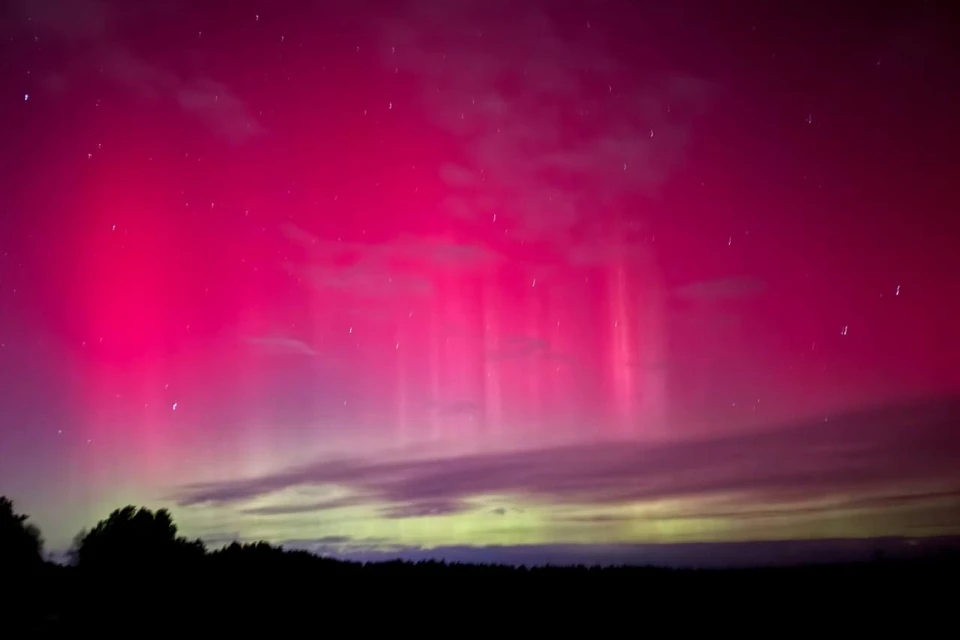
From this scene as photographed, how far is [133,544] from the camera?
201ft

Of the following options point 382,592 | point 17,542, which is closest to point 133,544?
point 17,542

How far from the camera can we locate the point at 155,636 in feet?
120

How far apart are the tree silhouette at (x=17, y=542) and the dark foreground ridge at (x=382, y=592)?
117mm

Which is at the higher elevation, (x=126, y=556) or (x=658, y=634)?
(x=126, y=556)

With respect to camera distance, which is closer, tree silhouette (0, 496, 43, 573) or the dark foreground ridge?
the dark foreground ridge

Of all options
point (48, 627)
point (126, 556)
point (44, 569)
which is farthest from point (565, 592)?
point (44, 569)

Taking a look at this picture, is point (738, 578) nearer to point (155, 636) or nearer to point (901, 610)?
point (901, 610)

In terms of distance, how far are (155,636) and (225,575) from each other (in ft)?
57.7

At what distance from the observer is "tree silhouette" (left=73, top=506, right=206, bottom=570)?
197 feet

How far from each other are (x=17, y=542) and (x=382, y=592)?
32482 mm

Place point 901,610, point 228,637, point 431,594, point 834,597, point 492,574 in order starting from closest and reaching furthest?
point 228,637
point 901,610
point 834,597
point 431,594
point 492,574

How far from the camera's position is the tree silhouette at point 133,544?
6006 centimetres

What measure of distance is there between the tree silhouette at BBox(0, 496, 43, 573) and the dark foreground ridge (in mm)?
117

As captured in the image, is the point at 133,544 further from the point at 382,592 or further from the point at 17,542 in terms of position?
the point at 382,592
